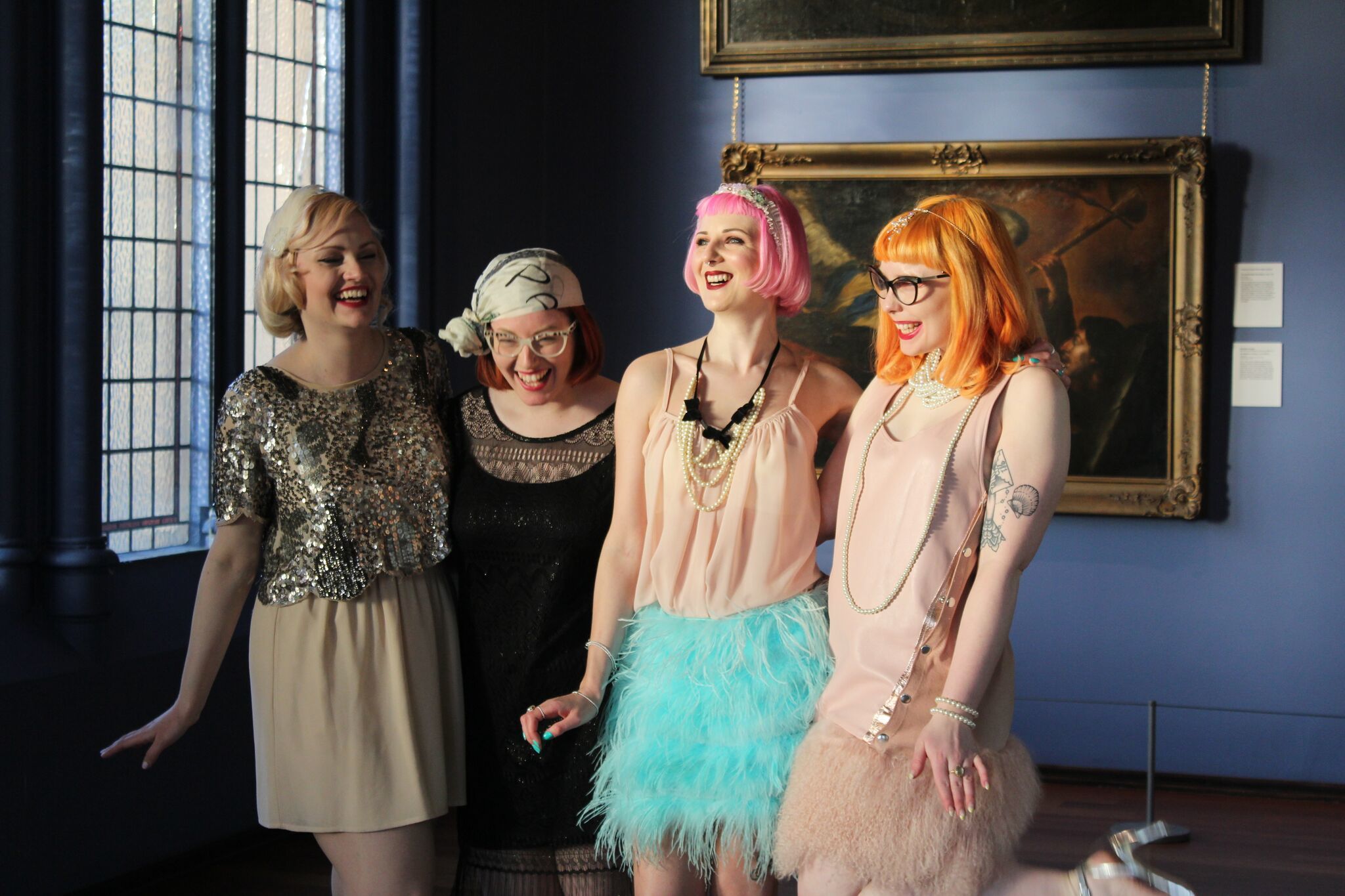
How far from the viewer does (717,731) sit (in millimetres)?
2252

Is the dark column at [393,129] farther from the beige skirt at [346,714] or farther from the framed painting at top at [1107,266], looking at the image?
the beige skirt at [346,714]

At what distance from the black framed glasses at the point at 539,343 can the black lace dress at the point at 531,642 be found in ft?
0.56

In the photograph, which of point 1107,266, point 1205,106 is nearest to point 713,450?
point 1107,266

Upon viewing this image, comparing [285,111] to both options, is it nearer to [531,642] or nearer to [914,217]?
[531,642]

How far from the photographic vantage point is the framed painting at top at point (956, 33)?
491cm

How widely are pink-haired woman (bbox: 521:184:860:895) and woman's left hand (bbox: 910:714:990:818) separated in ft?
1.04

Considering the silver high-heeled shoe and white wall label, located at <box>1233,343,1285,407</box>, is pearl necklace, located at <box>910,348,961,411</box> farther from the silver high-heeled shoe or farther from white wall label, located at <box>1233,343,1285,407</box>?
white wall label, located at <box>1233,343,1285,407</box>

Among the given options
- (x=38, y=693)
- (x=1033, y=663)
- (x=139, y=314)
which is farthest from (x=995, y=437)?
(x=1033, y=663)

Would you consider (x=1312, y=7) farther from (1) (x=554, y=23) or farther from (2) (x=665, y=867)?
(2) (x=665, y=867)

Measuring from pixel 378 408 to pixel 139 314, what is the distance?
1767 mm

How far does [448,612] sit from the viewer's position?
2594mm

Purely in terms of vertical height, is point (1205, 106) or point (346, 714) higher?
point (1205, 106)

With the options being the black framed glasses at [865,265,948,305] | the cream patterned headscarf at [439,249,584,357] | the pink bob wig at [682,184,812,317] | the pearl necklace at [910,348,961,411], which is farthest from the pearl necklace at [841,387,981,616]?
the cream patterned headscarf at [439,249,584,357]

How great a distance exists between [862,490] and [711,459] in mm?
311
